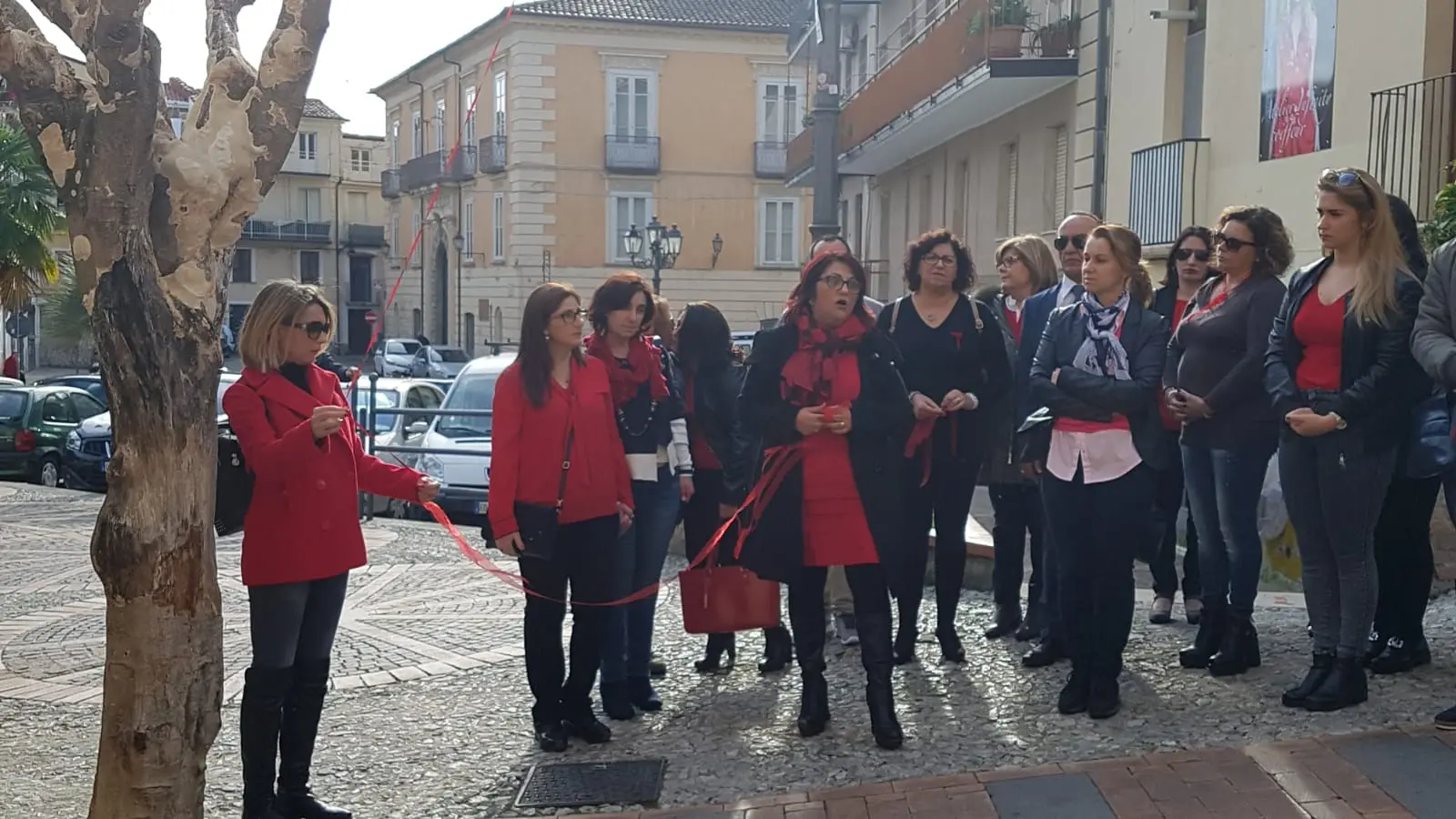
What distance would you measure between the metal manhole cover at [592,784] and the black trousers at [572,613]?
0.30m

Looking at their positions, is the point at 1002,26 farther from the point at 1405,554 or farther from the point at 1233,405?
the point at 1405,554

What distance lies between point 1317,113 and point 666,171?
35627 mm

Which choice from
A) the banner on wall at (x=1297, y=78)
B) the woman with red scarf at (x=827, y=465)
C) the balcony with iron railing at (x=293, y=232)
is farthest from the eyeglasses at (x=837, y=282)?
the balcony with iron railing at (x=293, y=232)

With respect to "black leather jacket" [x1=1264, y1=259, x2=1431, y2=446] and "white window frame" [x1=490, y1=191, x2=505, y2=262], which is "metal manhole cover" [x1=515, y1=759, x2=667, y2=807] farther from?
"white window frame" [x1=490, y1=191, x2=505, y2=262]

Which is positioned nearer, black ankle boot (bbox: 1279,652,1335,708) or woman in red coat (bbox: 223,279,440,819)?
woman in red coat (bbox: 223,279,440,819)

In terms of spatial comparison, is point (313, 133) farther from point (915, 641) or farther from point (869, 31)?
point (915, 641)

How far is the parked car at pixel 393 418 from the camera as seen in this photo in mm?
12812

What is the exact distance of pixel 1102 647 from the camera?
5.52 m

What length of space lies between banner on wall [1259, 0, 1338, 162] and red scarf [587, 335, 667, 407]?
22.8 ft

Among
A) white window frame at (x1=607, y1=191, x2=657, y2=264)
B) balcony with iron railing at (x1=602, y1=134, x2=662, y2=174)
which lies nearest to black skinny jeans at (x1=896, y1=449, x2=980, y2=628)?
white window frame at (x1=607, y1=191, x2=657, y2=264)

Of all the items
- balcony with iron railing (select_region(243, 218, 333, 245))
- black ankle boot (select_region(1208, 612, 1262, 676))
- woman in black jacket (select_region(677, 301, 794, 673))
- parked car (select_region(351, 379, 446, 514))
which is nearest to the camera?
black ankle boot (select_region(1208, 612, 1262, 676))

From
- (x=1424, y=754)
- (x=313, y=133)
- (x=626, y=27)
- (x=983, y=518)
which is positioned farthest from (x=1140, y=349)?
(x=313, y=133)

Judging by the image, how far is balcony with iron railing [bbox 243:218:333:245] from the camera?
71.2 metres

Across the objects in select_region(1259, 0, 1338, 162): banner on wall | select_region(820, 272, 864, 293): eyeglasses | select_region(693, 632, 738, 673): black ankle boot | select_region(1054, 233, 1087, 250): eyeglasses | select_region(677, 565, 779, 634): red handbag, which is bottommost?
select_region(693, 632, 738, 673): black ankle boot
